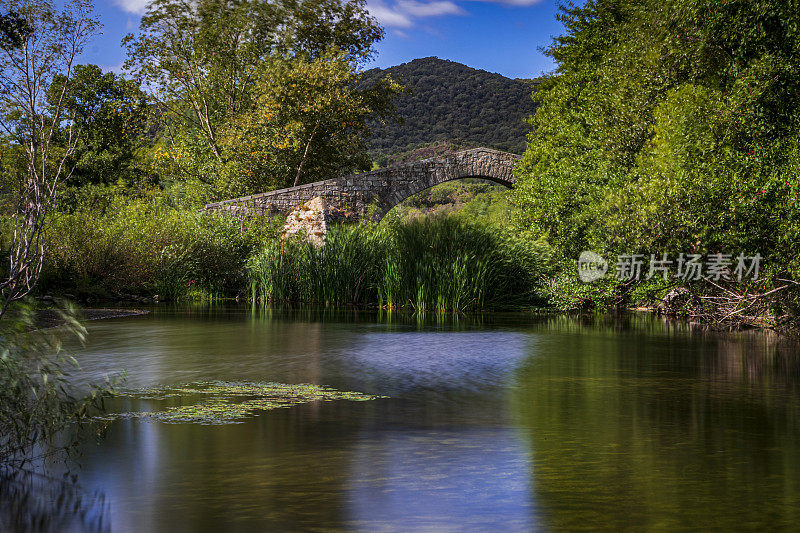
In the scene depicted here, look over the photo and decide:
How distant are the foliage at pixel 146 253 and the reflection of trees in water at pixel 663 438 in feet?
42.0

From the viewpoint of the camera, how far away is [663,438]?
4.30 meters

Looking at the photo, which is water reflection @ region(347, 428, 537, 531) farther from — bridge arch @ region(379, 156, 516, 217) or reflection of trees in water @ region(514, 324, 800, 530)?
bridge arch @ region(379, 156, 516, 217)

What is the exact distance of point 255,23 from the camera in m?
30.8

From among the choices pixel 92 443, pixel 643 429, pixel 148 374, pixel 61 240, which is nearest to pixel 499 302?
pixel 61 240

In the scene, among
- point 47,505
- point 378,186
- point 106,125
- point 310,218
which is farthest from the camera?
point 106,125

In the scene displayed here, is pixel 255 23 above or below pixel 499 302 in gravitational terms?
above

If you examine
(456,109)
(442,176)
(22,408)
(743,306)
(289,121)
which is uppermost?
(456,109)

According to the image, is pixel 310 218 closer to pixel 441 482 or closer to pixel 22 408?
pixel 22 408

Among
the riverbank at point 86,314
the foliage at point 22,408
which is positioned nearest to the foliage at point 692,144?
the riverbank at point 86,314

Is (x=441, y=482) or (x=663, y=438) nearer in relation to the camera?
(x=441, y=482)

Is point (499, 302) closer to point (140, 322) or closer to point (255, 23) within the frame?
point (140, 322)

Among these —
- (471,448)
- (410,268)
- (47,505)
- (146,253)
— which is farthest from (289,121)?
Result: (47,505)

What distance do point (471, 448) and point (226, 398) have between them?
2.13m

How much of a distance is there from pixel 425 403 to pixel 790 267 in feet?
23.0
